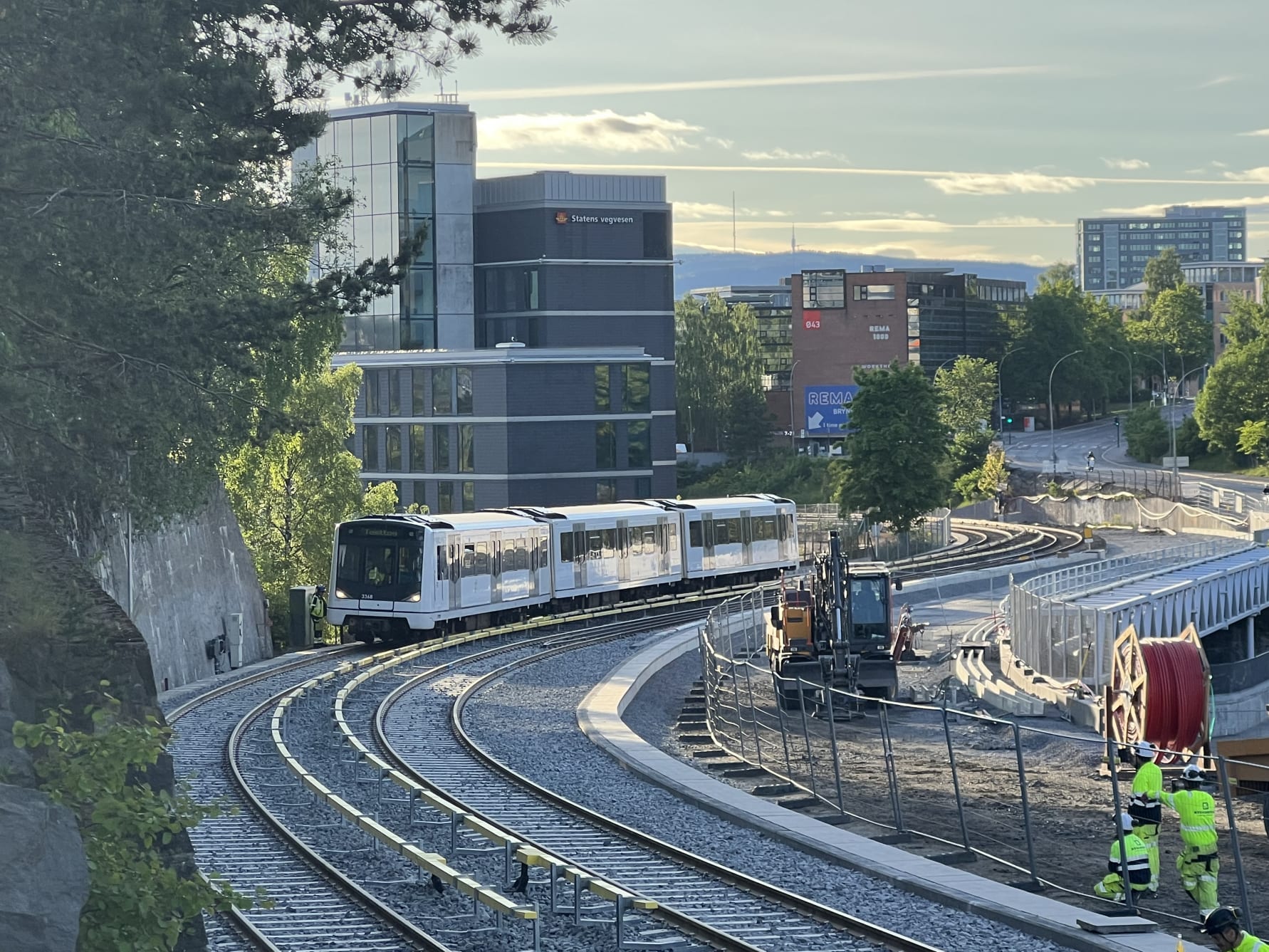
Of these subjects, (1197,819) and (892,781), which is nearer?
(1197,819)

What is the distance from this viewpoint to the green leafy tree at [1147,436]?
122 meters

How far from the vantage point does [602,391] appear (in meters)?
82.2

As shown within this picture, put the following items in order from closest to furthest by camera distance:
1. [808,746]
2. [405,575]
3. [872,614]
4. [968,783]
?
[968,783] → [808,746] → [872,614] → [405,575]

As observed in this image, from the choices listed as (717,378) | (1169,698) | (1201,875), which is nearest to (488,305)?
(717,378)

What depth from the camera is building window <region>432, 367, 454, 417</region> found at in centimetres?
8188

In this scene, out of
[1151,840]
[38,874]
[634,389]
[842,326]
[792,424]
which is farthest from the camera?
[842,326]

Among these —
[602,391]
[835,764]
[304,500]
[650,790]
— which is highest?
[602,391]

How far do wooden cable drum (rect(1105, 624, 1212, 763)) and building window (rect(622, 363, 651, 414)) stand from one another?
178 feet

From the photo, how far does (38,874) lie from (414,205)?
85978mm

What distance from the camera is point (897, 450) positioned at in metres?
68.9

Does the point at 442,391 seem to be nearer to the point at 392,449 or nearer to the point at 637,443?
the point at 392,449

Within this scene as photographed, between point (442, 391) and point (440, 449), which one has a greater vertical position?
point (442, 391)

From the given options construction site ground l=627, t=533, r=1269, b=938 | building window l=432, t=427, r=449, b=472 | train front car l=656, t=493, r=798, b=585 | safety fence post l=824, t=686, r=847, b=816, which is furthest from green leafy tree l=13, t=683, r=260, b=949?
building window l=432, t=427, r=449, b=472

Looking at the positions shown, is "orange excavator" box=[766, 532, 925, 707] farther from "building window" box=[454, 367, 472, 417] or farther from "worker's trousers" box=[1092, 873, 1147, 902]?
"building window" box=[454, 367, 472, 417]
